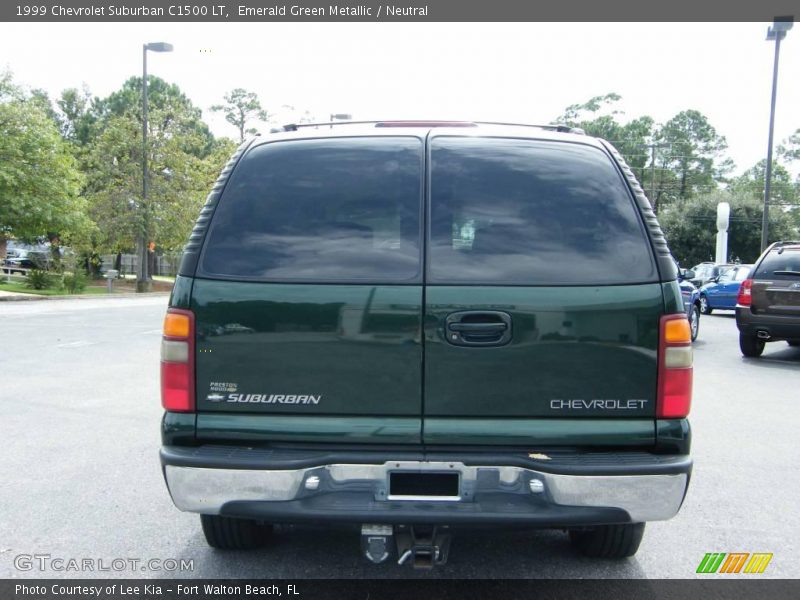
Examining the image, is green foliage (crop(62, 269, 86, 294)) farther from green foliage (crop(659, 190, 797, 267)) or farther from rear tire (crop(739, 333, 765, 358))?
green foliage (crop(659, 190, 797, 267))

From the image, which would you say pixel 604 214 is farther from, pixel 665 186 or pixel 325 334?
pixel 665 186

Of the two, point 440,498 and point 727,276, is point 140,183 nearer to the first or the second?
point 727,276

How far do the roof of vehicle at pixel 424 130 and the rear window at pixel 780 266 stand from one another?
28.7 ft

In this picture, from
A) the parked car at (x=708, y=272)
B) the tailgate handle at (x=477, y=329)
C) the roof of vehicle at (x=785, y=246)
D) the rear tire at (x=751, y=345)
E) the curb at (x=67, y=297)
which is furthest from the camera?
the curb at (x=67, y=297)

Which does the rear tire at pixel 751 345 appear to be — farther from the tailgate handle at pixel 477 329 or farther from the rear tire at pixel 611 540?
the tailgate handle at pixel 477 329

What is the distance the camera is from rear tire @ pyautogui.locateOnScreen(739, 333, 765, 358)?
11711mm

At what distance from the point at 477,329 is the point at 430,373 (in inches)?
10.2

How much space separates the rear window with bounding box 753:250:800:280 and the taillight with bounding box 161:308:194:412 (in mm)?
10448

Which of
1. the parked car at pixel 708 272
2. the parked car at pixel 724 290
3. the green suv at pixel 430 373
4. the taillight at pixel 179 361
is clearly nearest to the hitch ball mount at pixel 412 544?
the green suv at pixel 430 373

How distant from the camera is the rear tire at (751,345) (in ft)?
38.4

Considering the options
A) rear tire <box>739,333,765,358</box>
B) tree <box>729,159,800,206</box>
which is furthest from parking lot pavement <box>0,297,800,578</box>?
tree <box>729,159,800,206</box>

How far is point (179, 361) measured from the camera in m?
2.96

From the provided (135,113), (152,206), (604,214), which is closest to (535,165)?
(604,214)

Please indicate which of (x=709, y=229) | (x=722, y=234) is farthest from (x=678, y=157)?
(x=722, y=234)
